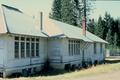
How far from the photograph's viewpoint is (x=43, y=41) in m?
34.2

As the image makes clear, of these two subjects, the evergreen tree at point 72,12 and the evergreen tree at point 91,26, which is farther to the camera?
the evergreen tree at point 91,26

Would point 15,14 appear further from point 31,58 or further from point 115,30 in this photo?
point 115,30

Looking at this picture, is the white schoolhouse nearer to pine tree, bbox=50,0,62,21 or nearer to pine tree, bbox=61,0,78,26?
pine tree, bbox=61,0,78,26

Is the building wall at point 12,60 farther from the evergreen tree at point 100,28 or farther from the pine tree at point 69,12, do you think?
the evergreen tree at point 100,28

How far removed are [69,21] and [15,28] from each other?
54143 millimetres

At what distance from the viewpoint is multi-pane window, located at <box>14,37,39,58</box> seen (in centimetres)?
2776

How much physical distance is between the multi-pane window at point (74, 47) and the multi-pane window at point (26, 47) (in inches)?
248

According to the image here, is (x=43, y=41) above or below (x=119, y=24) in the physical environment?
below

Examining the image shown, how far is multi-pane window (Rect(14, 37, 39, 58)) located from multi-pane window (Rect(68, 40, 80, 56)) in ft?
20.6

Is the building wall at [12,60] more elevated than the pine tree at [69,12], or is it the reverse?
the pine tree at [69,12]

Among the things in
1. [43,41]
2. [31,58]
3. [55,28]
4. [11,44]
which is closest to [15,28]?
[11,44]

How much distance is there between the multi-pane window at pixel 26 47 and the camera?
91.1 feet

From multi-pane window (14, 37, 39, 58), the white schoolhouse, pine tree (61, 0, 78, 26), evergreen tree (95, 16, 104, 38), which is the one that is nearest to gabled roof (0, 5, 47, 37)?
the white schoolhouse

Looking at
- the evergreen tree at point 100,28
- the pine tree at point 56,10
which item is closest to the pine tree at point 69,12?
the pine tree at point 56,10
